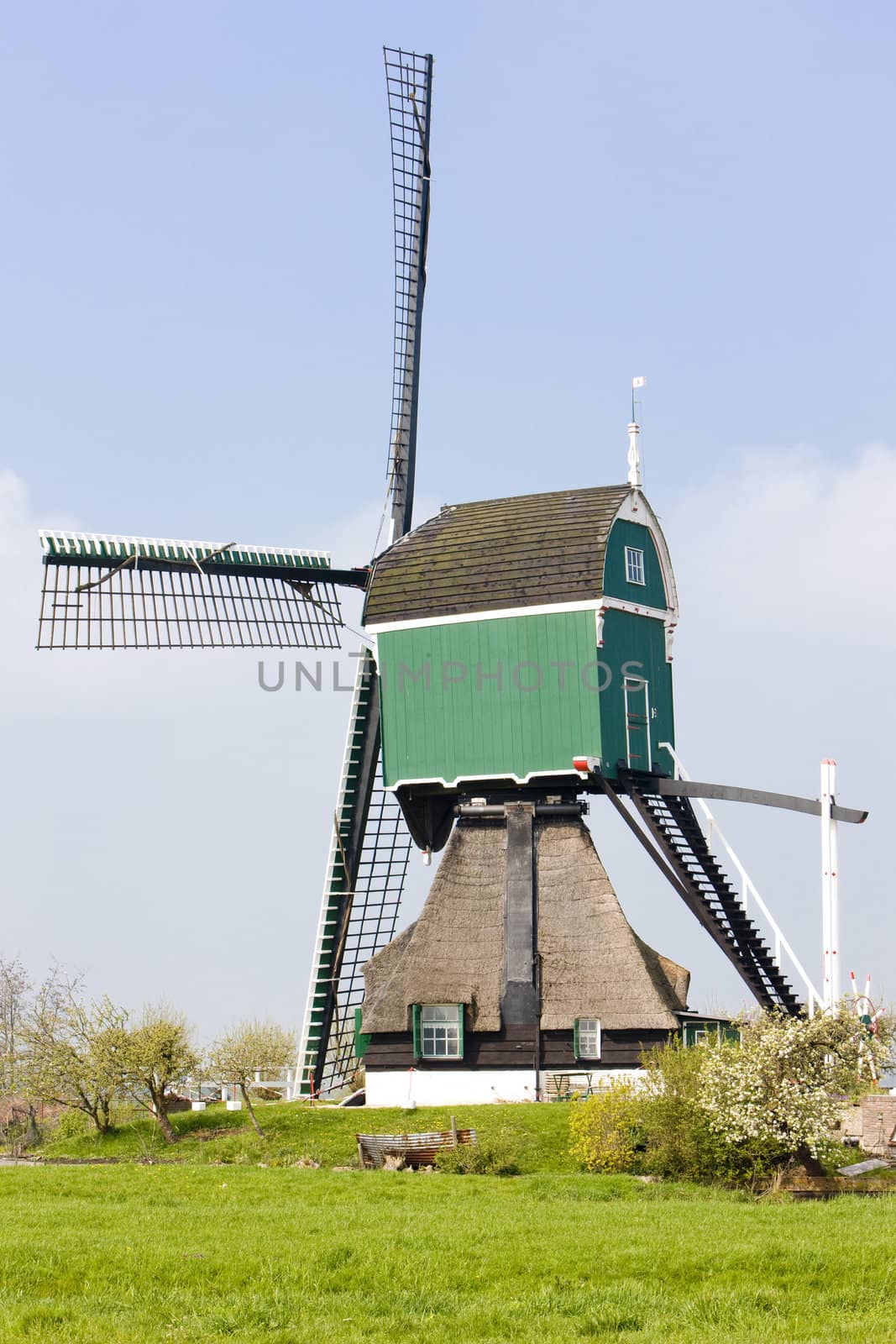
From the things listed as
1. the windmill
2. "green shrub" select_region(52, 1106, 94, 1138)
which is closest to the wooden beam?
the windmill

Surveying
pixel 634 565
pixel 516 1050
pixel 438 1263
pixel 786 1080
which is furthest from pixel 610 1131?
pixel 634 565

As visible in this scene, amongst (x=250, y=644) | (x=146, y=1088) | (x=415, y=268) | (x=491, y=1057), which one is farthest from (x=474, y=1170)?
(x=415, y=268)

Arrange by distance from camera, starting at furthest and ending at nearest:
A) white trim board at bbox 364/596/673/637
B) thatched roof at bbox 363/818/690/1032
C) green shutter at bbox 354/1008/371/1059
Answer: white trim board at bbox 364/596/673/637 → green shutter at bbox 354/1008/371/1059 → thatched roof at bbox 363/818/690/1032

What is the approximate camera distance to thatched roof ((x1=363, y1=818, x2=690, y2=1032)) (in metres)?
27.3

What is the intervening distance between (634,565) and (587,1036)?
8364 millimetres

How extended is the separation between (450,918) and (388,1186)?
7.84 m

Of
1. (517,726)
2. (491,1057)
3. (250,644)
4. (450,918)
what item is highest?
(250,644)

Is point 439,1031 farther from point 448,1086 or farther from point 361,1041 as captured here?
point 361,1041

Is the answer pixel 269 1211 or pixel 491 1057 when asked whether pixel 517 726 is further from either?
pixel 269 1211

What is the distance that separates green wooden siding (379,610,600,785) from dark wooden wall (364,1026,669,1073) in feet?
14.6

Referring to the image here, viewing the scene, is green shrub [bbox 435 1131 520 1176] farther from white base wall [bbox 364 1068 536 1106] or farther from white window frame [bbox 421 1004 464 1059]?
white window frame [bbox 421 1004 464 1059]

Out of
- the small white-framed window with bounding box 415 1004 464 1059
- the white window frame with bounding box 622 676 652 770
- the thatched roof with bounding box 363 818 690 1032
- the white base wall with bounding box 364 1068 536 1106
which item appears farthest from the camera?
the white window frame with bounding box 622 676 652 770

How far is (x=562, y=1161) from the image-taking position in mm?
23672

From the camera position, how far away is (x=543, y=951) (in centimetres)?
2795
